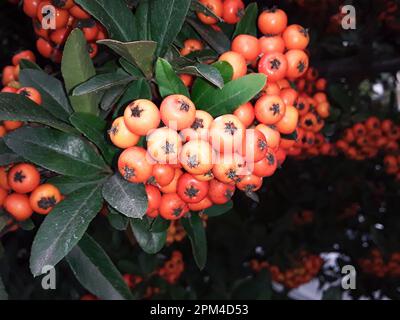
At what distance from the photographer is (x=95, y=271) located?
191cm

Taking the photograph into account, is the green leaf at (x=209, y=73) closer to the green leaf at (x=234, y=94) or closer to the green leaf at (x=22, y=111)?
the green leaf at (x=234, y=94)

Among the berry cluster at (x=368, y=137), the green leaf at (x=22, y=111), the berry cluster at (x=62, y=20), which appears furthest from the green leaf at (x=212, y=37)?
the berry cluster at (x=368, y=137)

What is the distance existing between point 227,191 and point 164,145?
1.22ft

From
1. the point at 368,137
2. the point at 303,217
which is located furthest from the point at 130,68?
the point at 303,217

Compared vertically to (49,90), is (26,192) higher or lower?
lower

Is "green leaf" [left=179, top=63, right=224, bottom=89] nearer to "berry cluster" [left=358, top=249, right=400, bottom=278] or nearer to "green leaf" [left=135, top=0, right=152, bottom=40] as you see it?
"green leaf" [left=135, top=0, right=152, bottom=40]

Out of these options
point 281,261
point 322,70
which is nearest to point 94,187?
point 322,70

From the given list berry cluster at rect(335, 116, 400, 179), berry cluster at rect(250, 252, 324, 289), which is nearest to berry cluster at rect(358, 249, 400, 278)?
berry cluster at rect(250, 252, 324, 289)

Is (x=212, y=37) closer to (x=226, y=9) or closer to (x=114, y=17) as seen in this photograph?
(x=226, y=9)

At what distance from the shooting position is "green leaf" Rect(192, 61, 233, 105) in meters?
1.54

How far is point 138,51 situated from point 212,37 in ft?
1.67

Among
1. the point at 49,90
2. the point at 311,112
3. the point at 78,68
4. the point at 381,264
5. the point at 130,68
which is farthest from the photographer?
the point at 381,264

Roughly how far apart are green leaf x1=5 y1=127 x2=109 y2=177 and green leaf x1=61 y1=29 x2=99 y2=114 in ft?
0.50

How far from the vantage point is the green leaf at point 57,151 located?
157 centimetres
